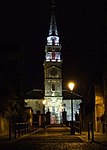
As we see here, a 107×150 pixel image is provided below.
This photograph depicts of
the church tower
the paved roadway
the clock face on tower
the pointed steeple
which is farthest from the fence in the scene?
the pointed steeple

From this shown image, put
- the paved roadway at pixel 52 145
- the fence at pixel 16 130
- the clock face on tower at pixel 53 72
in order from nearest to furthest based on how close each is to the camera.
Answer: the paved roadway at pixel 52 145 < the fence at pixel 16 130 < the clock face on tower at pixel 53 72

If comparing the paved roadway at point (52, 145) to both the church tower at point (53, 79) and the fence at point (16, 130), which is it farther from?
the church tower at point (53, 79)

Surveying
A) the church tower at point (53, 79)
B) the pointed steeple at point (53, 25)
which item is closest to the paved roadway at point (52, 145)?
the church tower at point (53, 79)

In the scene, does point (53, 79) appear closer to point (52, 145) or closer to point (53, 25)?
point (53, 25)

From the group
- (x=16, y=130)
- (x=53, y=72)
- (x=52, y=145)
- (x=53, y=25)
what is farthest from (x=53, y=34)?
(x=52, y=145)

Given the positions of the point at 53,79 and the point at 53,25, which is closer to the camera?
the point at 53,79

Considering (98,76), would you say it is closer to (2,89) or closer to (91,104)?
(91,104)

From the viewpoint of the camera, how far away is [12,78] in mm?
48875

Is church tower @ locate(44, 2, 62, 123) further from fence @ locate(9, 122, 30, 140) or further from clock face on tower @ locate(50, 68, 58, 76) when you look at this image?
fence @ locate(9, 122, 30, 140)

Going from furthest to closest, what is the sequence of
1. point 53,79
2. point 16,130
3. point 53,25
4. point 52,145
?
A: point 53,25
point 53,79
point 16,130
point 52,145

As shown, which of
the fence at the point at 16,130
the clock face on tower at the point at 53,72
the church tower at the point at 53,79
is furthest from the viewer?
the clock face on tower at the point at 53,72

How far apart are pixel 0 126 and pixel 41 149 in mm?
22469

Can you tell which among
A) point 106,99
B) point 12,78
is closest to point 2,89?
point 12,78

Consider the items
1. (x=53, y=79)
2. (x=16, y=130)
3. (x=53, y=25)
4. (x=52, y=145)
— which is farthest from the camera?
(x=53, y=25)
